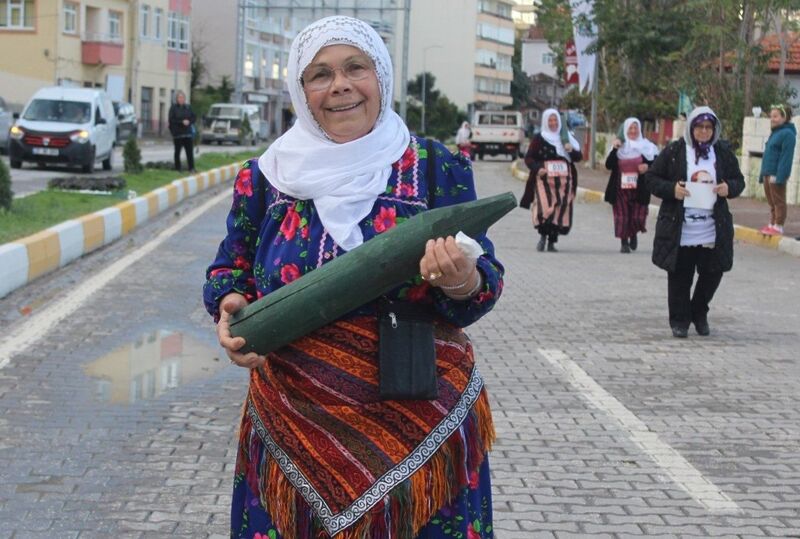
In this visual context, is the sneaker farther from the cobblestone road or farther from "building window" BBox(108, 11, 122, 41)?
"building window" BBox(108, 11, 122, 41)

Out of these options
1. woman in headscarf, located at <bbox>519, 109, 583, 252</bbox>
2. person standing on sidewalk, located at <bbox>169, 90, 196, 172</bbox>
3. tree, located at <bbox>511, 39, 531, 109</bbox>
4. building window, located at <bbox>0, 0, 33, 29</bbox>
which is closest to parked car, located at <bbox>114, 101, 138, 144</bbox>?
person standing on sidewalk, located at <bbox>169, 90, 196, 172</bbox>

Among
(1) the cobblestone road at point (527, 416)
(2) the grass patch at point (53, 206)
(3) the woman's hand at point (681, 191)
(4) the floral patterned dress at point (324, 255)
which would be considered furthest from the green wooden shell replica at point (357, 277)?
(2) the grass patch at point (53, 206)

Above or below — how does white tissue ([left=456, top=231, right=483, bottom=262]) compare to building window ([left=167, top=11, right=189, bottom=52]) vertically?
below

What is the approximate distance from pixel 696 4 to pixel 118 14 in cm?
4059

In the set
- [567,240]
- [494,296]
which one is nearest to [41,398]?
[494,296]

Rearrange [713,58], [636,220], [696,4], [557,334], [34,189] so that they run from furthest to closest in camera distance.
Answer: [713,58]
[696,4]
[34,189]
[636,220]
[557,334]

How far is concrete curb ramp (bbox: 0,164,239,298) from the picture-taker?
11.9 metres

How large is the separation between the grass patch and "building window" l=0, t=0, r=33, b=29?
35.8 m

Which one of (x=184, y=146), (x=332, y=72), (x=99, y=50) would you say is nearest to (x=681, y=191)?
(x=332, y=72)

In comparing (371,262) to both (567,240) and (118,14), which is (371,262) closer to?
(567,240)

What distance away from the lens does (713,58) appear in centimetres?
3462

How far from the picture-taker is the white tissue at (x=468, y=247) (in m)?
2.84

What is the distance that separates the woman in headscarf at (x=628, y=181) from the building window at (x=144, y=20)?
53.2 meters

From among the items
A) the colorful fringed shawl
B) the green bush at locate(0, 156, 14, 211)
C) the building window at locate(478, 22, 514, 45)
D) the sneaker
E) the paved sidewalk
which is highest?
the building window at locate(478, 22, 514, 45)
